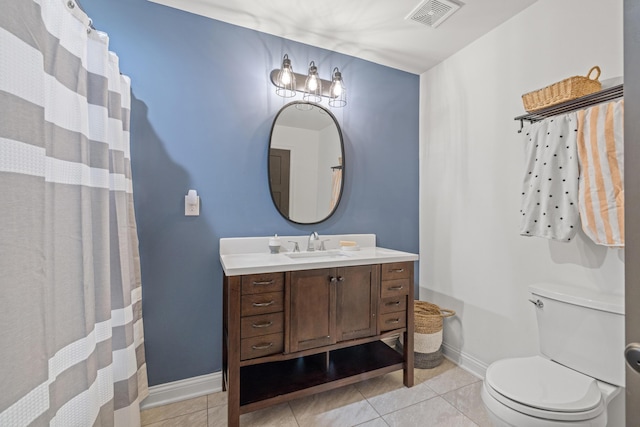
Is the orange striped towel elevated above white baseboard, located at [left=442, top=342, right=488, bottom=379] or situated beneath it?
elevated above

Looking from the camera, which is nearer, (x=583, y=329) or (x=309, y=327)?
(x=583, y=329)

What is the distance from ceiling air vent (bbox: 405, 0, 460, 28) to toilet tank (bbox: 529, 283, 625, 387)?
5.64 feet

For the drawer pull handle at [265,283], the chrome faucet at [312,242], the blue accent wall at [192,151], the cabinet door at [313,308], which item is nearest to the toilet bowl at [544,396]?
the cabinet door at [313,308]

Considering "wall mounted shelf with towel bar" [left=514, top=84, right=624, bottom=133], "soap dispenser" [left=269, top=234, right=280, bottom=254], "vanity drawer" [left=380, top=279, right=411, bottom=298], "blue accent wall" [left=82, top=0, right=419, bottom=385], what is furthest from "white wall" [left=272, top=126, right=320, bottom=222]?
"wall mounted shelf with towel bar" [left=514, top=84, right=624, bottom=133]

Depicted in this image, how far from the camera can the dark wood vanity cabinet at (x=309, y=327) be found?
153cm

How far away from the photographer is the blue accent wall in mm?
1770

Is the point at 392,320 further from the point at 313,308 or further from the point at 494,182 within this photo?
the point at 494,182

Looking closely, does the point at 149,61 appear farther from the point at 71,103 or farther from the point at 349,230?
the point at 349,230

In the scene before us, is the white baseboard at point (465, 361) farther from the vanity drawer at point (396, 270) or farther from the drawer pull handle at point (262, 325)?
the drawer pull handle at point (262, 325)

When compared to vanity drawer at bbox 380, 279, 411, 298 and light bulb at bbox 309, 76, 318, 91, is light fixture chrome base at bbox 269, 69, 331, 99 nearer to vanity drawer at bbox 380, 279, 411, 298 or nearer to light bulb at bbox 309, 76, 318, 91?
light bulb at bbox 309, 76, 318, 91

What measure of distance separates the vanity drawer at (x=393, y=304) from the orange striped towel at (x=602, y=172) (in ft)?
3.41

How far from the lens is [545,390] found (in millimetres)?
1217

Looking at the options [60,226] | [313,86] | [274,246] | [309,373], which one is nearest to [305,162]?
[313,86]

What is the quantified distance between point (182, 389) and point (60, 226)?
56.9 inches
